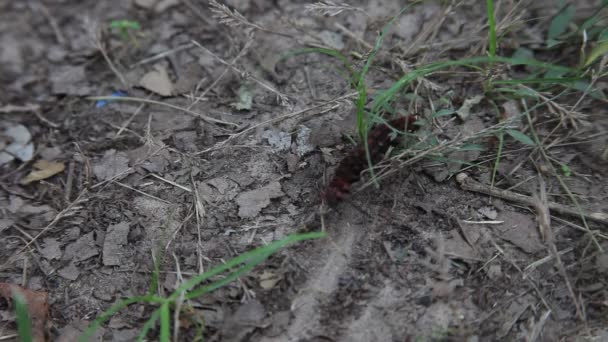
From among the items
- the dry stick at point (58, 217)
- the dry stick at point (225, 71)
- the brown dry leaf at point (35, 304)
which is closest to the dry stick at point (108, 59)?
the dry stick at point (225, 71)

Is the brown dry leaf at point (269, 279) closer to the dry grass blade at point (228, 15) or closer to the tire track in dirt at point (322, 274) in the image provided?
the tire track in dirt at point (322, 274)

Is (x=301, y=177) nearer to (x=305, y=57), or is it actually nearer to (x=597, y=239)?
(x=305, y=57)

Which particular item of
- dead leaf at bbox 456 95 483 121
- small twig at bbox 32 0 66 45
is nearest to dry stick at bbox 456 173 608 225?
dead leaf at bbox 456 95 483 121

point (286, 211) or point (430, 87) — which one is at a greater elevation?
point (430, 87)

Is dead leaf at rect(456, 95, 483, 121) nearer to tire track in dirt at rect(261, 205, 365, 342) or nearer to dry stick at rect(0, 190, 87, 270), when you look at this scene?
tire track in dirt at rect(261, 205, 365, 342)

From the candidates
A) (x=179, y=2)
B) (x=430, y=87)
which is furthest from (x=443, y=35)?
(x=179, y=2)

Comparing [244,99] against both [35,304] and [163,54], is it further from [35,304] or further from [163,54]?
[35,304]
